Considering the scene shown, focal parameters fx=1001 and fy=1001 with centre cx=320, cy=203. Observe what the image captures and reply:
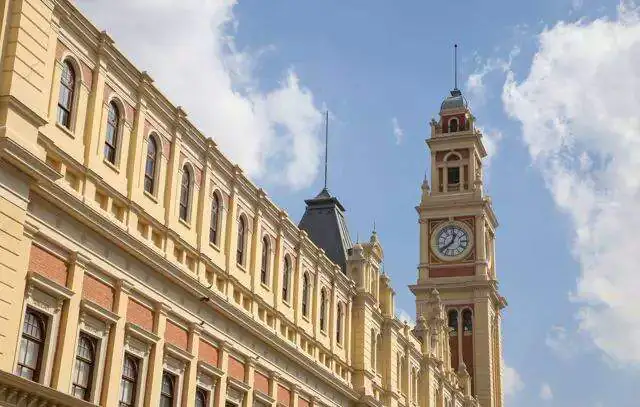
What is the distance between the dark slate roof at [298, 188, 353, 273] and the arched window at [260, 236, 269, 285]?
397 inches

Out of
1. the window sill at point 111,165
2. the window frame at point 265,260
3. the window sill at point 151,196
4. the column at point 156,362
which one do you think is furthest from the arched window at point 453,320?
the window sill at point 111,165

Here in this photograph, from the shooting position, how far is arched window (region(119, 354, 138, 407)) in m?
27.0

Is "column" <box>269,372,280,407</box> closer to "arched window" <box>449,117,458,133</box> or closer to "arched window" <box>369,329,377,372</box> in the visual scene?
"arched window" <box>369,329,377,372</box>

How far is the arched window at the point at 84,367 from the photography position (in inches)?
987

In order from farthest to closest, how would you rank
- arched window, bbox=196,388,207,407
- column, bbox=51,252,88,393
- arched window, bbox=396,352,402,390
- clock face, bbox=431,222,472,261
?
1. clock face, bbox=431,222,472,261
2. arched window, bbox=396,352,402,390
3. arched window, bbox=196,388,207,407
4. column, bbox=51,252,88,393

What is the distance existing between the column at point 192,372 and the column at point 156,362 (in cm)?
155

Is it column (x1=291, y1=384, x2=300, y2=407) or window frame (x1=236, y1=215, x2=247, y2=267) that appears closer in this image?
window frame (x1=236, y1=215, x2=247, y2=267)

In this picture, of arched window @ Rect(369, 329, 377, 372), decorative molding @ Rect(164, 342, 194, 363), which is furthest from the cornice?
arched window @ Rect(369, 329, 377, 372)

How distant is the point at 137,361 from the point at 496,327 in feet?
189

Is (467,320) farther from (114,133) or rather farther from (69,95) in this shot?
(69,95)

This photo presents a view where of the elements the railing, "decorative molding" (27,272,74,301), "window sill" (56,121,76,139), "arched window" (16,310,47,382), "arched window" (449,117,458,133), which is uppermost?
"arched window" (449,117,458,133)

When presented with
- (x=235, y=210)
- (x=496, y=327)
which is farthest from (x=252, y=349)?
(x=496, y=327)

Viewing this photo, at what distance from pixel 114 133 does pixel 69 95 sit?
2.36 m

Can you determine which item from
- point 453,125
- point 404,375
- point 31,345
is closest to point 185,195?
point 31,345
